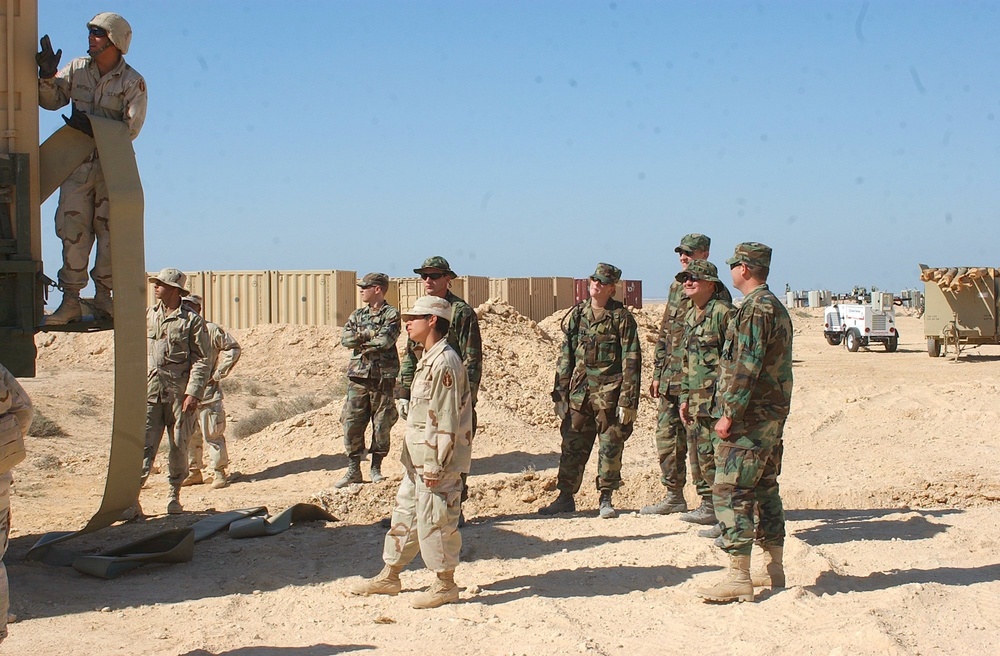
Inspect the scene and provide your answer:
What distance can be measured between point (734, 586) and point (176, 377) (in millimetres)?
5017

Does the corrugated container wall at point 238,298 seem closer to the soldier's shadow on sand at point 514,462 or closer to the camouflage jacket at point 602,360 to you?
the soldier's shadow on sand at point 514,462

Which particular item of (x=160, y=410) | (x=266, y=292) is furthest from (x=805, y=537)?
(x=266, y=292)

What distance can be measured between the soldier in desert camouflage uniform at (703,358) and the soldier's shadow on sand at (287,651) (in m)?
2.99

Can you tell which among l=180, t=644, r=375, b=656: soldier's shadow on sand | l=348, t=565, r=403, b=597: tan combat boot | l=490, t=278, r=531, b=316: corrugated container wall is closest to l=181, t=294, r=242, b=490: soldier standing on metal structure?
l=348, t=565, r=403, b=597: tan combat boot

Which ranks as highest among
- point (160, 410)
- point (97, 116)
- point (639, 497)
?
point (97, 116)

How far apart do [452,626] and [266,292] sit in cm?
2420

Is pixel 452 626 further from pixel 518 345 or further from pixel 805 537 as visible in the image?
pixel 518 345

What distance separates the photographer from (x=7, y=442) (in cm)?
383

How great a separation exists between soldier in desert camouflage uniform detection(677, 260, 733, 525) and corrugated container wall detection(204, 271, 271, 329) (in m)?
22.5

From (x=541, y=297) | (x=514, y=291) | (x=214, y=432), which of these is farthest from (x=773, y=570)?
(x=541, y=297)

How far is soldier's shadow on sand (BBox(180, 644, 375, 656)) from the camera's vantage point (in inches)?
185

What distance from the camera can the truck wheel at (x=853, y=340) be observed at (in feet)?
97.9

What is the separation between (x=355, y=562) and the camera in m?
6.47

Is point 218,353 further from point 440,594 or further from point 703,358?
point 440,594
